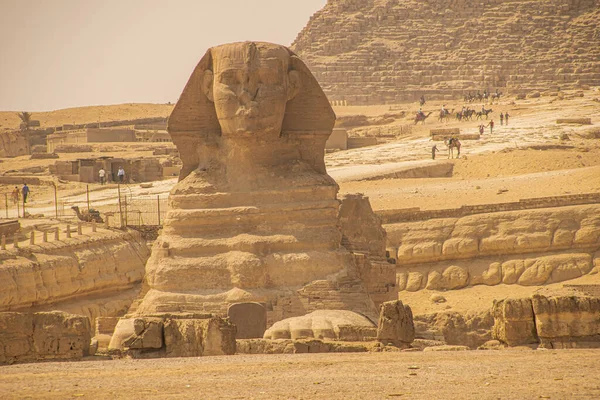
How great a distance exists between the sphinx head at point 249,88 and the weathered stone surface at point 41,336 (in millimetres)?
5264

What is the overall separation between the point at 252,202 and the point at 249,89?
1.35 metres

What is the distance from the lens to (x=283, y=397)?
10906mm

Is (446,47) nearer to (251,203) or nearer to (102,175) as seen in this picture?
(102,175)

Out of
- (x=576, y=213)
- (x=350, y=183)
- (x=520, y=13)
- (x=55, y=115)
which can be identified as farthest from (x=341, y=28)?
(x=576, y=213)

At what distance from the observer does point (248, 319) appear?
17.5m

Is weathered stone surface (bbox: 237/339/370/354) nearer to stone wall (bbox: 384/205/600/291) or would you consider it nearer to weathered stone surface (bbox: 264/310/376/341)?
weathered stone surface (bbox: 264/310/376/341)

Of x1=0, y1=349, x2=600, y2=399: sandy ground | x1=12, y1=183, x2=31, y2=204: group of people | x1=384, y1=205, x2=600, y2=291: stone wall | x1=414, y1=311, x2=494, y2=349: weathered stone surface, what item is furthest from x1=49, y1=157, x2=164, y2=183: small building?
x1=0, y1=349, x2=600, y2=399: sandy ground

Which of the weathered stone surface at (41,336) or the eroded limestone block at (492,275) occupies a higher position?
the weathered stone surface at (41,336)

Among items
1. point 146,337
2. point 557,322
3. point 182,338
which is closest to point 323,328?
point 182,338

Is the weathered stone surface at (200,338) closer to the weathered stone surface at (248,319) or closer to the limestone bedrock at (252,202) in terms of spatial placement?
the weathered stone surface at (248,319)

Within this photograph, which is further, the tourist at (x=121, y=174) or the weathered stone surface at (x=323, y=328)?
the tourist at (x=121, y=174)

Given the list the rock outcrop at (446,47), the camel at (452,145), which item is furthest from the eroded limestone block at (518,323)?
the rock outcrop at (446,47)

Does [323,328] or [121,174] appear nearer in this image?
[323,328]

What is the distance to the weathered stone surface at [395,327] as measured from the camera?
1497 centimetres
